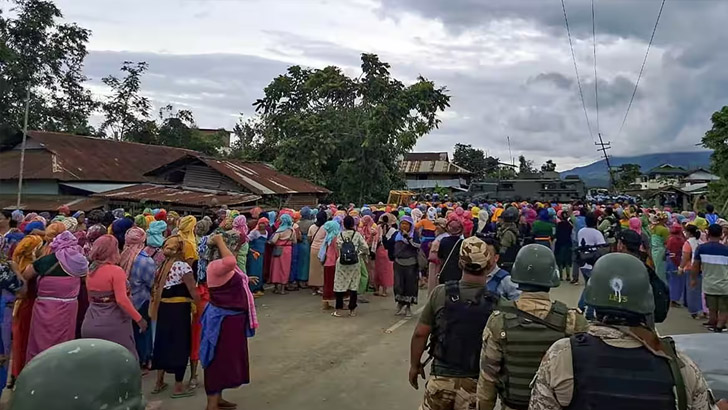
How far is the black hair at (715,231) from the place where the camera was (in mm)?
7742

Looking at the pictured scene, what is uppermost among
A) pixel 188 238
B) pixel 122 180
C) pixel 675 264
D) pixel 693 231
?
pixel 122 180

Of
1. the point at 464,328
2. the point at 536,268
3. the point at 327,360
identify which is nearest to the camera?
→ the point at 536,268

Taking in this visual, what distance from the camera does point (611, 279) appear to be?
2.34m

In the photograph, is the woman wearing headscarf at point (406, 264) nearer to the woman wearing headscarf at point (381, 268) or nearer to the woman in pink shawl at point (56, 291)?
the woman wearing headscarf at point (381, 268)

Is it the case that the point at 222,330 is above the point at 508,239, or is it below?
below

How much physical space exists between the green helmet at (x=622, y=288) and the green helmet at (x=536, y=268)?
0.63 meters

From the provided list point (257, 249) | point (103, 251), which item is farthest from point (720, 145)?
point (103, 251)

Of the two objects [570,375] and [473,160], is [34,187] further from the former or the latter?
[473,160]

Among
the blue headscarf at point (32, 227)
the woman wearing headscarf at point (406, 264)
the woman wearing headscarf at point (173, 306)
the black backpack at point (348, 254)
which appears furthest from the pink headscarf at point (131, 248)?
the woman wearing headscarf at point (406, 264)

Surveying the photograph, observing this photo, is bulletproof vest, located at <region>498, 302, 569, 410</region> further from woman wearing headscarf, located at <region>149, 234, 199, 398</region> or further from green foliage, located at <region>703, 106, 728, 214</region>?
green foliage, located at <region>703, 106, 728, 214</region>

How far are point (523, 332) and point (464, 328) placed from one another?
0.63m

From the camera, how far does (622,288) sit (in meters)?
2.31

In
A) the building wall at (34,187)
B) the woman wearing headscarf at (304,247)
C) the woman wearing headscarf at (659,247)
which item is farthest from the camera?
the building wall at (34,187)

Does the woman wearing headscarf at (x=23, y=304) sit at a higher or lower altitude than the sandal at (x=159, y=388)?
higher
